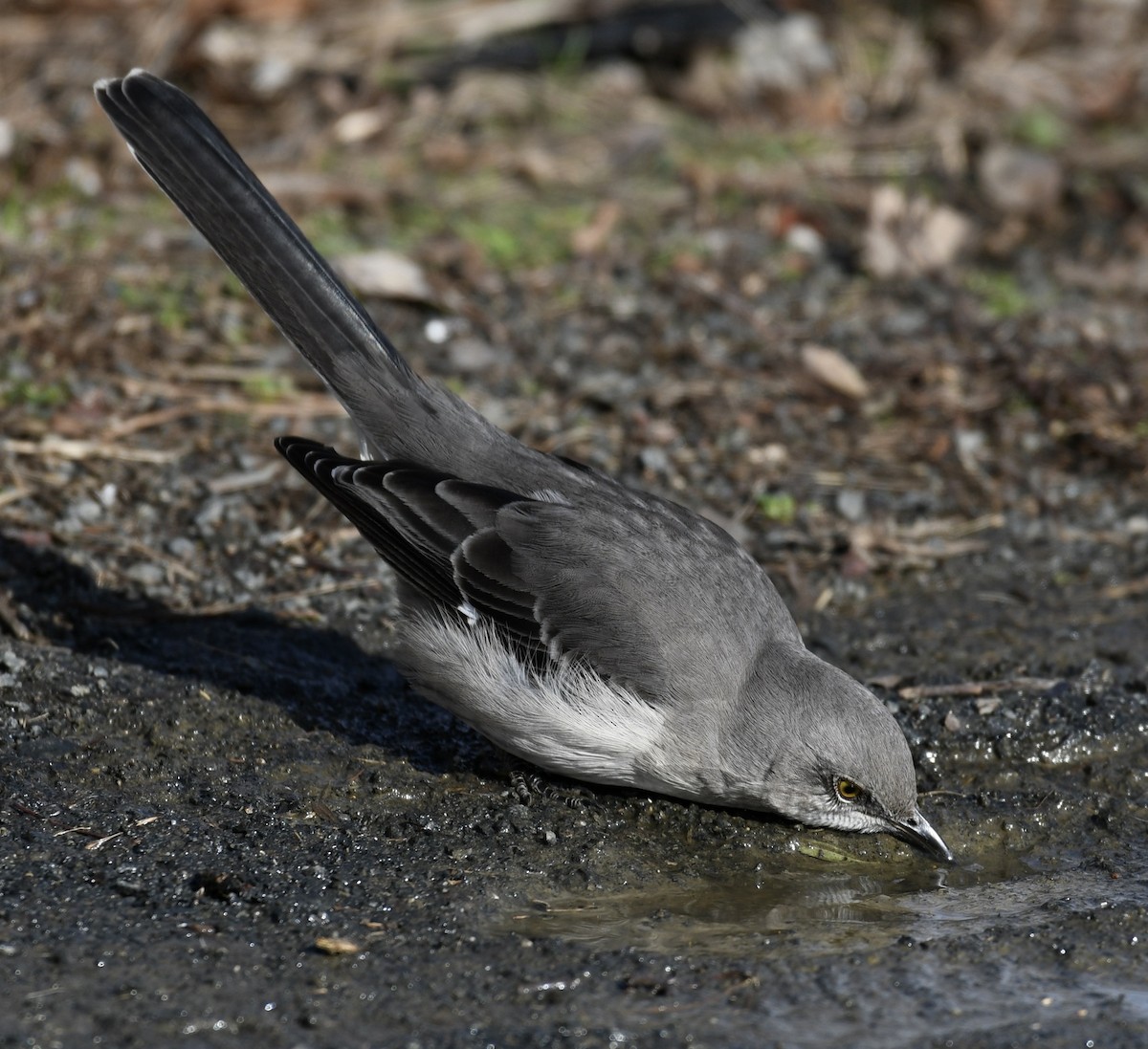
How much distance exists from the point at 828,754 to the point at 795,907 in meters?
0.50

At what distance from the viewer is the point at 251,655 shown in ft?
19.2

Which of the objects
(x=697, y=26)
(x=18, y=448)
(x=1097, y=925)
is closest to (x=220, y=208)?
(x=18, y=448)

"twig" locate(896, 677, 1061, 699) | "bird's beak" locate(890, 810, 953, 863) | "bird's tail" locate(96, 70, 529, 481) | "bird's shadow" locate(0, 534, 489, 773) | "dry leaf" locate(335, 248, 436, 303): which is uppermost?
"bird's tail" locate(96, 70, 529, 481)

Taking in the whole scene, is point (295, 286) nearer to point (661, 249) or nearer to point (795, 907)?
point (795, 907)

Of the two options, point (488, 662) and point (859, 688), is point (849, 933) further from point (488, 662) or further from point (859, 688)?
point (488, 662)

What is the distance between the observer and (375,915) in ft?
14.3

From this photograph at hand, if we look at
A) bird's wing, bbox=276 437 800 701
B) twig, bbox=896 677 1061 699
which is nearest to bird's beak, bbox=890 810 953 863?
bird's wing, bbox=276 437 800 701

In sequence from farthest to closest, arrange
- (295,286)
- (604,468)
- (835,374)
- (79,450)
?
(835,374), (604,468), (79,450), (295,286)

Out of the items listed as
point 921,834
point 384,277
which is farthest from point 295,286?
point 921,834

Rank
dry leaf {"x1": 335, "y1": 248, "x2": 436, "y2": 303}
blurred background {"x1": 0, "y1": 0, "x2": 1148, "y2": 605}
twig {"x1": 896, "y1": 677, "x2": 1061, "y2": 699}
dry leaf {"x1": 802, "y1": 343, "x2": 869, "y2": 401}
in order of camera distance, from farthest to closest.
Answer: dry leaf {"x1": 335, "y1": 248, "x2": 436, "y2": 303}, dry leaf {"x1": 802, "y1": 343, "x2": 869, "y2": 401}, blurred background {"x1": 0, "y1": 0, "x2": 1148, "y2": 605}, twig {"x1": 896, "y1": 677, "x2": 1061, "y2": 699}

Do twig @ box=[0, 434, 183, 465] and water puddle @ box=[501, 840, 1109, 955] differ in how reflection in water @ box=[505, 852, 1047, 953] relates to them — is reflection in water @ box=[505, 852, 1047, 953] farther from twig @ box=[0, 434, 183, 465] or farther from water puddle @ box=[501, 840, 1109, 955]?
twig @ box=[0, 434, 183, 465]

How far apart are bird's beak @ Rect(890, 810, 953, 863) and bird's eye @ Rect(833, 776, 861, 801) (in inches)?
6.4

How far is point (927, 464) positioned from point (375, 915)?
4.40 m

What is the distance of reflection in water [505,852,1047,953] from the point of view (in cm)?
→ 441
